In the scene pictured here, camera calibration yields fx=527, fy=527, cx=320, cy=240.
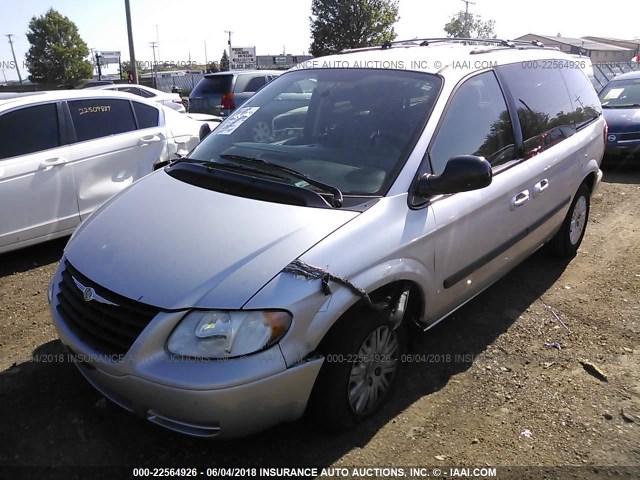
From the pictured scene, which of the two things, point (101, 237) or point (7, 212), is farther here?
point (7, 212)

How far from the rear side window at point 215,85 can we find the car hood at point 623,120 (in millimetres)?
7650

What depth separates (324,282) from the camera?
224 centimetres

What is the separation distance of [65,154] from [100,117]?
645 millimetres

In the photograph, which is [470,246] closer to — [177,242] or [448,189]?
[448,189]

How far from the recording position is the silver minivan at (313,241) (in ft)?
7.09

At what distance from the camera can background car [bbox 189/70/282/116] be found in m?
11.7

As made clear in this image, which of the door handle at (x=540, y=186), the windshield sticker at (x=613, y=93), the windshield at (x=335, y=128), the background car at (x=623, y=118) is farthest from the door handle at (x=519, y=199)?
the windshield sticker at (x=613, y=93)

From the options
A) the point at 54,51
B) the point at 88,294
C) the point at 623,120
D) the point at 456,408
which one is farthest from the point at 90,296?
the point at 54,51

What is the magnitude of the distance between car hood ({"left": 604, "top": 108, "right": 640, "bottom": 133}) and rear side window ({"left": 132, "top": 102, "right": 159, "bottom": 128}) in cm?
731

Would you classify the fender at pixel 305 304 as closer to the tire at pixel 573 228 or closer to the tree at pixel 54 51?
the tire at pixel 573 228

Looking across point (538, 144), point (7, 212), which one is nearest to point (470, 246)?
point (538, 144)

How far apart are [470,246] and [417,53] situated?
1375 millimetres

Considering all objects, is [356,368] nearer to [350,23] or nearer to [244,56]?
[350,23]

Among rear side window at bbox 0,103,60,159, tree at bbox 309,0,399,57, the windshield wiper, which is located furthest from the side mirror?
tree at bbox 309,0,399,57
